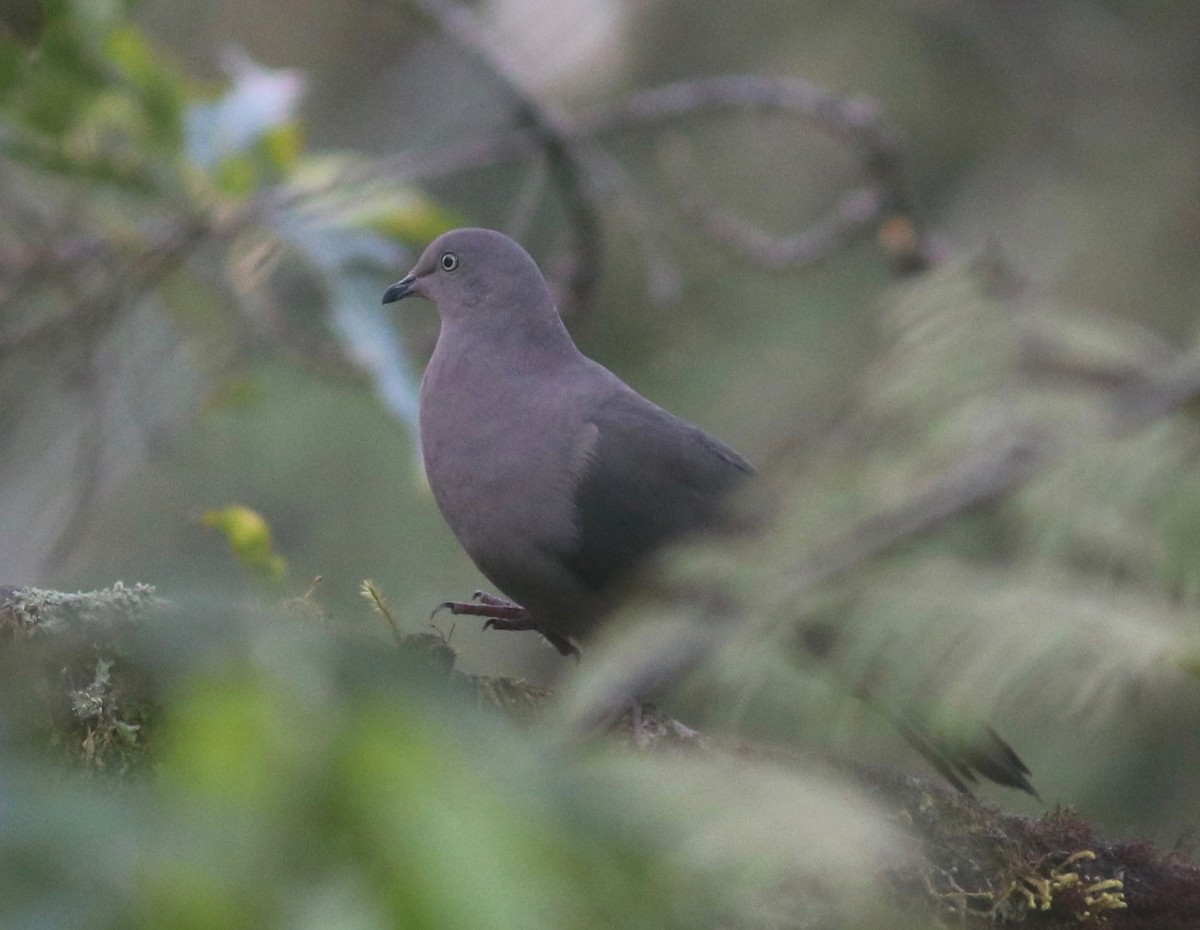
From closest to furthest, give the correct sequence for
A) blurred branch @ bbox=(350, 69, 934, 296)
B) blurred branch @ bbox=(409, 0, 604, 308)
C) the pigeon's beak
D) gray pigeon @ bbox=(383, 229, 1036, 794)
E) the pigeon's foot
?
gray pigeon @ bbox=(383, 229, 1036, 794) → the pigeon's foot → the pigeon's beak → blurred branch @ bbox=(409, 0, 604, 308) → blurred branch @ bbox=(350, 69, 934, 296)

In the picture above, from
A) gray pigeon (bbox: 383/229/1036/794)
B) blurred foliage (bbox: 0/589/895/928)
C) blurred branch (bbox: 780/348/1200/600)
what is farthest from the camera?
gray pigeon (bbox: 383/229/1036/794)

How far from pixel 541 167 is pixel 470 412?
1512 millimetres

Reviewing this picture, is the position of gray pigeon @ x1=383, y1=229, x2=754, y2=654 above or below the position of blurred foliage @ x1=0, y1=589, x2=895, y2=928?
above

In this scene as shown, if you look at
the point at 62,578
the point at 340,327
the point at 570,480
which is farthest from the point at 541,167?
the point at 62,578

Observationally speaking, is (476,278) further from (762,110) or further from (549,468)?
(762,110)

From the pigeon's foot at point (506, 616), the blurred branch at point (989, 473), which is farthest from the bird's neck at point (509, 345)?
the blurred branch at point (989, 473)

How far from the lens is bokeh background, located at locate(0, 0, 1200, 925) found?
2490 mm

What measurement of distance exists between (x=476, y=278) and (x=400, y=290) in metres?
0.29

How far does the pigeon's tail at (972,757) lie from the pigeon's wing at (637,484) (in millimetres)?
822

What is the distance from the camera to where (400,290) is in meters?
4.43

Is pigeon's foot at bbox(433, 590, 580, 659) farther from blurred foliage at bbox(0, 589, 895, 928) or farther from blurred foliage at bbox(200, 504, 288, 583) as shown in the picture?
blurred foliage at bbox(0, 589, 895, 928)

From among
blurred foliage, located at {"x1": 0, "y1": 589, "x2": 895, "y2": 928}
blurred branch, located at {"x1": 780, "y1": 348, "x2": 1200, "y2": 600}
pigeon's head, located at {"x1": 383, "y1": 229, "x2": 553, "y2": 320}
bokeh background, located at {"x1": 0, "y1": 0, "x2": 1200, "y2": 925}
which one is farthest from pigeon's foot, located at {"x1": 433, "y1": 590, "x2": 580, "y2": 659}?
blurred foliage, located at {"x1": 0, "y1": 589, "x2": 895, "y2": 928}

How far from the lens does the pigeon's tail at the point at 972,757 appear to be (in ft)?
9.79

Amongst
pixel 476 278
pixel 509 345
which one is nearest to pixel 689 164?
pixel 476 278
